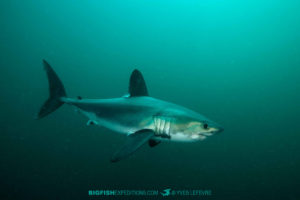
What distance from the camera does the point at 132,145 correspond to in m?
2.40

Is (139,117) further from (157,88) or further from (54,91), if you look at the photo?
(157,88)

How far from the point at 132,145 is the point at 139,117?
33.5 inches

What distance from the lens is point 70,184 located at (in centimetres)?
830

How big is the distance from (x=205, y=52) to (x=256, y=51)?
2061 cm

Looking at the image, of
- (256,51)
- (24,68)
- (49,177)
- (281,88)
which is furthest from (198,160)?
(256,51)

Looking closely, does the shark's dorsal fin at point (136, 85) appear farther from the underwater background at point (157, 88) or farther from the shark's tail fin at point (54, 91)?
the underwater background at point (157, 88)

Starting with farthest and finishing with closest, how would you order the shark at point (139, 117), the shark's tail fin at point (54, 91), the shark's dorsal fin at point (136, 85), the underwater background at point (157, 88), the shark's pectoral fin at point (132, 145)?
the underwater background at point (157, 88) < the shark's tail fin at point (54, 91) < the shark's dorsal fin at point (136, 85) < the shark at point (139, 117) < the shark's pectoral fin at point (132, 145)

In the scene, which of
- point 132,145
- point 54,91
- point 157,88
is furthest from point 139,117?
point 157,88

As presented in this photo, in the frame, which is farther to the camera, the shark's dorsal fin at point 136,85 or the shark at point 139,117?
the shark's dorsal fin at point 136,85

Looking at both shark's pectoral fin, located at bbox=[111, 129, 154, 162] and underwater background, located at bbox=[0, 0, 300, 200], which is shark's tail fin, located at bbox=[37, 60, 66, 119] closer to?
shark's pectoral fin, located at bbox=[111, 129, 154, 162]

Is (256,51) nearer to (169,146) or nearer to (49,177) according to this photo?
(169,146)

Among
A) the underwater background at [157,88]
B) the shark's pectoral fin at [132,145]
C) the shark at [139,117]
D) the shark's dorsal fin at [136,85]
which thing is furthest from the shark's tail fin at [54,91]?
the underwater background at [157,88]

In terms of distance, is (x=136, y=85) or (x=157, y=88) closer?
(x=136, y=85)

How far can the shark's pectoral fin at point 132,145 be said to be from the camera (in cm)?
224
